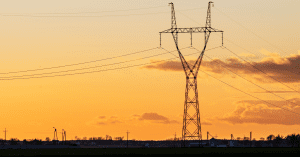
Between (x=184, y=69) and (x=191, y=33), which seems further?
(x=184, y=69)

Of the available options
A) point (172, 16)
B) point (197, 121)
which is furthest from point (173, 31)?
point (197, 121)

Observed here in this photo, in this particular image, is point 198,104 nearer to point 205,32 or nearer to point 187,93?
point 187,93

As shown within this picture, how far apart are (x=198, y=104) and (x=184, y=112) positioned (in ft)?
13.0

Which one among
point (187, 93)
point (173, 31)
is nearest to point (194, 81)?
point (187, 93)

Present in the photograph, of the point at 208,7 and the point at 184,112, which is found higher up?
the point at 208,7

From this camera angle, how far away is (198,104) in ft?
498

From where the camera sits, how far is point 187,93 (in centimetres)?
14888

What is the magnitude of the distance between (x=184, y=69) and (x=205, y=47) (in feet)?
24.9

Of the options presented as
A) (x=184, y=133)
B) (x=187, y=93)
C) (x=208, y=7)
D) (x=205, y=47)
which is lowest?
(x=184, y=133)

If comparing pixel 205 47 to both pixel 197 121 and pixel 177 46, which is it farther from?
pixel 197 121

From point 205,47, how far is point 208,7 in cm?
951

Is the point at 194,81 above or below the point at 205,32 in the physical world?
below

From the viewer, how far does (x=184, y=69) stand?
152750mm

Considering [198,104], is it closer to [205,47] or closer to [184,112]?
[184,112]
